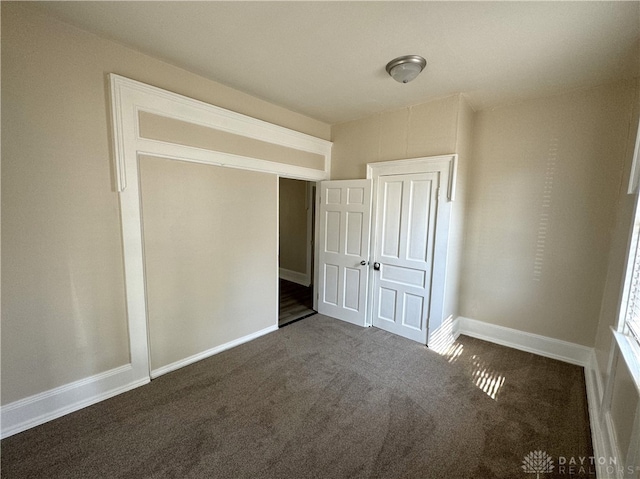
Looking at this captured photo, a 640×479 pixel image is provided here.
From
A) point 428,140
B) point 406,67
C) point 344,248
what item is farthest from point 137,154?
point 428,140

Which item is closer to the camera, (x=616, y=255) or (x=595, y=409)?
(x=595, y=409)

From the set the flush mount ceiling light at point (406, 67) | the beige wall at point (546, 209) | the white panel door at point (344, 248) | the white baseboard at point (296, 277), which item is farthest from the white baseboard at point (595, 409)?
the white baseboard at point (296, 277)

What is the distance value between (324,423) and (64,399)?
1892mm

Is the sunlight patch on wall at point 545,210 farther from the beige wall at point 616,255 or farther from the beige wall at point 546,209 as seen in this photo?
the beige wall at point 616,255

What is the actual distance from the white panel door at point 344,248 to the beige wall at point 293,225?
1804 mm

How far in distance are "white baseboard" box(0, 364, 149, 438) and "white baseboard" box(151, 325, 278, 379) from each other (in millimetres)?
139

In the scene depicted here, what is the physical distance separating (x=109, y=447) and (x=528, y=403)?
300cm

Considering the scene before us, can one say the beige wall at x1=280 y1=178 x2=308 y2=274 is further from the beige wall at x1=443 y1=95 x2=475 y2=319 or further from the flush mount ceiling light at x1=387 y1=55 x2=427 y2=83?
the flush mount ceiling light at x1=387 y1=55 x2=427 y2=83

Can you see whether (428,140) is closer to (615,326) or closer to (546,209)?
(546,209)

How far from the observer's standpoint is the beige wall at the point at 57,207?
1.67m

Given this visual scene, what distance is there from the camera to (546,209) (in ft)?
9.05

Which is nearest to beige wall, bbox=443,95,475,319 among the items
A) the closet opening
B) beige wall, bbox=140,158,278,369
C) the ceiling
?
the ceiling

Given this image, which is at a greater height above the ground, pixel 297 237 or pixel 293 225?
pixel 293 225

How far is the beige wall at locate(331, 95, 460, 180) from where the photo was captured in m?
2.79
